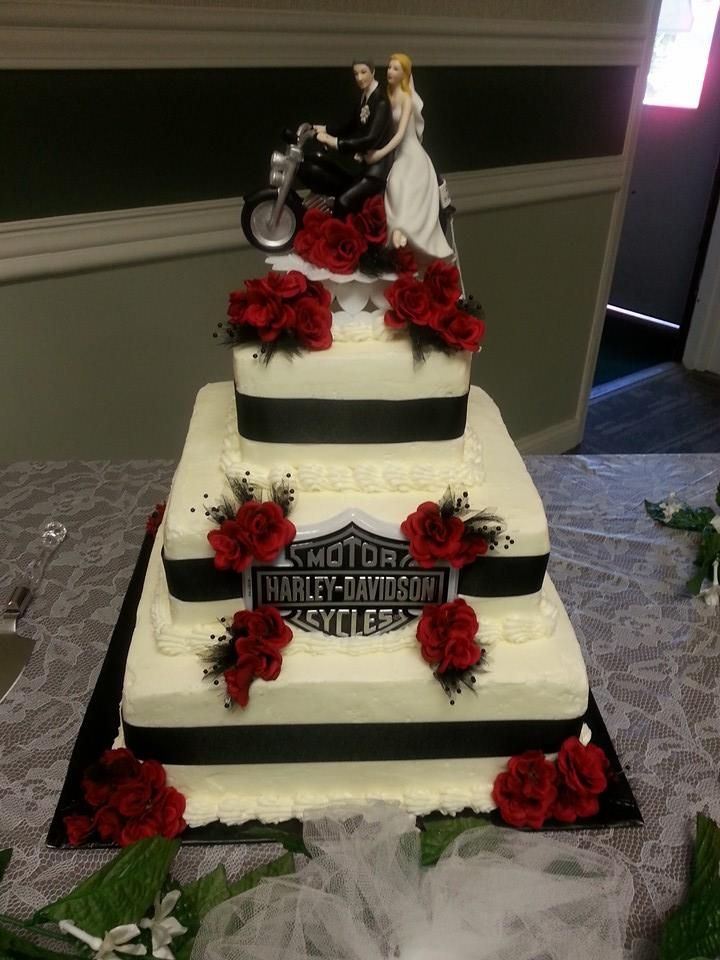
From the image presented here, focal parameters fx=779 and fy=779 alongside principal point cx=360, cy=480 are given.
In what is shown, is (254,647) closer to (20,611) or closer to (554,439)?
(20,611)

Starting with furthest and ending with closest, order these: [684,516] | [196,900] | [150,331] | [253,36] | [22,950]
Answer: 1. [150,331]
2. [253,36]
3. [684,516]
4. [196,900]
5. [22,950]

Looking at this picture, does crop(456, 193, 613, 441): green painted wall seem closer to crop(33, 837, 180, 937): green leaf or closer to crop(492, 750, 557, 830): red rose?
crop(492, 750, 557, 830): red rose

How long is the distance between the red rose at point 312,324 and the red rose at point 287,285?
0.8 inches

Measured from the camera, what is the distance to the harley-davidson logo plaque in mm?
1189

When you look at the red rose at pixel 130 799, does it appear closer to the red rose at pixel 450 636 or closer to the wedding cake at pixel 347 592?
the wedding cake at pixel 347 592

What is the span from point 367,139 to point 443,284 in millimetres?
243

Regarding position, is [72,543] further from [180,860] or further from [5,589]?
[180,860]

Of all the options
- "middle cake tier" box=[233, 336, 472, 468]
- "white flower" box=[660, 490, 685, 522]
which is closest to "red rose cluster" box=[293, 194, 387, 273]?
"middle cake tier" box=[233, 336, 472, 468]

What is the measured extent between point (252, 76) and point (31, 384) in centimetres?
112

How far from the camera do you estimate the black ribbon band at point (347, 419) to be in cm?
121

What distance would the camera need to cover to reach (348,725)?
4.07 feet

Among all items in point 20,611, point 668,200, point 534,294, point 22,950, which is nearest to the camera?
point 22,950

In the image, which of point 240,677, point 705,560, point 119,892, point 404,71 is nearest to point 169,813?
point 119,892

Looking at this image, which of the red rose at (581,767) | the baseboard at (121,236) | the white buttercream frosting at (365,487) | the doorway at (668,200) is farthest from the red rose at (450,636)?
the doorway at (668,200)
